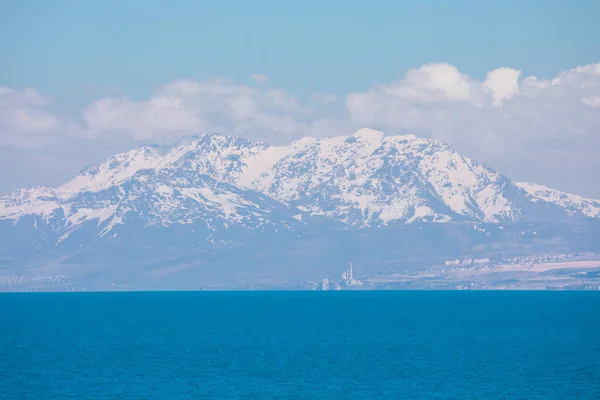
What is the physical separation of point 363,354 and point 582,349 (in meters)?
39.8

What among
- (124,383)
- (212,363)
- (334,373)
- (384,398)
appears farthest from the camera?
(212,363)

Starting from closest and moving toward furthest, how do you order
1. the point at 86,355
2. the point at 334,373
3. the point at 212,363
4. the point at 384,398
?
the point at 384,398 → the point at 334,373 → the point at 212,363 → the point at 86,355

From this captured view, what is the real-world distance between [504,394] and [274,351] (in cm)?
6709

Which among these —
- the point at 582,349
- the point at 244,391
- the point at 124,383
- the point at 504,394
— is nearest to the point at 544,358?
the point at 582,349

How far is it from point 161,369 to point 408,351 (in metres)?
51.8

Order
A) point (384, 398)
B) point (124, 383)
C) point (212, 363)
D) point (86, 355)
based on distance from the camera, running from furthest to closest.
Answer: point (86, 355) → point (212, 363) → point (124, 383) → point (384, 398)

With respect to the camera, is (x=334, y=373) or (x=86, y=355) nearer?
(x=334, y=373)

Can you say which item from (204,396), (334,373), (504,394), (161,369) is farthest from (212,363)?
(504,394)

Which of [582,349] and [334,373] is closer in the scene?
[334,373]

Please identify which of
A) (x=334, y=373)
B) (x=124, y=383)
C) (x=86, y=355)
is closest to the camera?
(x=124, y=383)

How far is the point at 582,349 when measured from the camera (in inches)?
7726

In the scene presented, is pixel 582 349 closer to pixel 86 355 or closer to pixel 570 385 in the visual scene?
pixel 570 385

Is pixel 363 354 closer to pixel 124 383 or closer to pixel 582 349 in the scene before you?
pixel 582 349

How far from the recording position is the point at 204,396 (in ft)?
455
